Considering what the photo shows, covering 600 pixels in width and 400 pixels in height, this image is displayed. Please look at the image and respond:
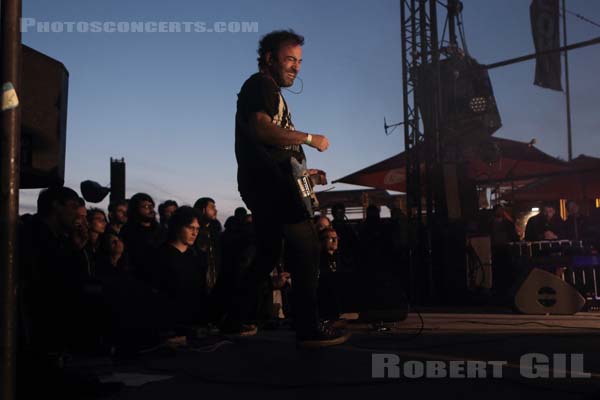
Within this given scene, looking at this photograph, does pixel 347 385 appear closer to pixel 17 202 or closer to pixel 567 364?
pixel 567 364

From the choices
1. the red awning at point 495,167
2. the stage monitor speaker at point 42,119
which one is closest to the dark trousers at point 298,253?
the stage monitor speaker at point 42,119

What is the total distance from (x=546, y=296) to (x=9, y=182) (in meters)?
6.13

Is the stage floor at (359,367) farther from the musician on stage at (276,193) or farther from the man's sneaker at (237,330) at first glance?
the musician on stage at (276,193)

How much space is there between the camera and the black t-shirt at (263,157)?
3037 millimetres

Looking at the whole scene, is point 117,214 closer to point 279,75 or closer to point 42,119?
point 279,75

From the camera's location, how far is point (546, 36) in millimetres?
11906

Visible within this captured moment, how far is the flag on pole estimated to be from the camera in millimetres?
11812

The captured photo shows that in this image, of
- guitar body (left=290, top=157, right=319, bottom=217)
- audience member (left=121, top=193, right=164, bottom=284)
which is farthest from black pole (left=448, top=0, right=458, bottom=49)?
guitar body (left=290, top=157, right=319, bottom=217)

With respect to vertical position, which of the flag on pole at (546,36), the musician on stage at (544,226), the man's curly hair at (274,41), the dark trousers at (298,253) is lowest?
the dark trousers at (298,253)

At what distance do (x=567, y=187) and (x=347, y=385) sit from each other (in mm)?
11062

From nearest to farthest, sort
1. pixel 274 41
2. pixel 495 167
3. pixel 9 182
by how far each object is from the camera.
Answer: pixel 9 182, pixel 274 41, pixel 495 167

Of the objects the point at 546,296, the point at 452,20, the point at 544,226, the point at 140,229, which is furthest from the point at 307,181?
the point at 452,20

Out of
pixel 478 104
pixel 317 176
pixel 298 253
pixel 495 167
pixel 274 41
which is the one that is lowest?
pixel 298 253

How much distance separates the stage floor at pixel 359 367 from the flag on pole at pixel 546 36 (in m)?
9.05
